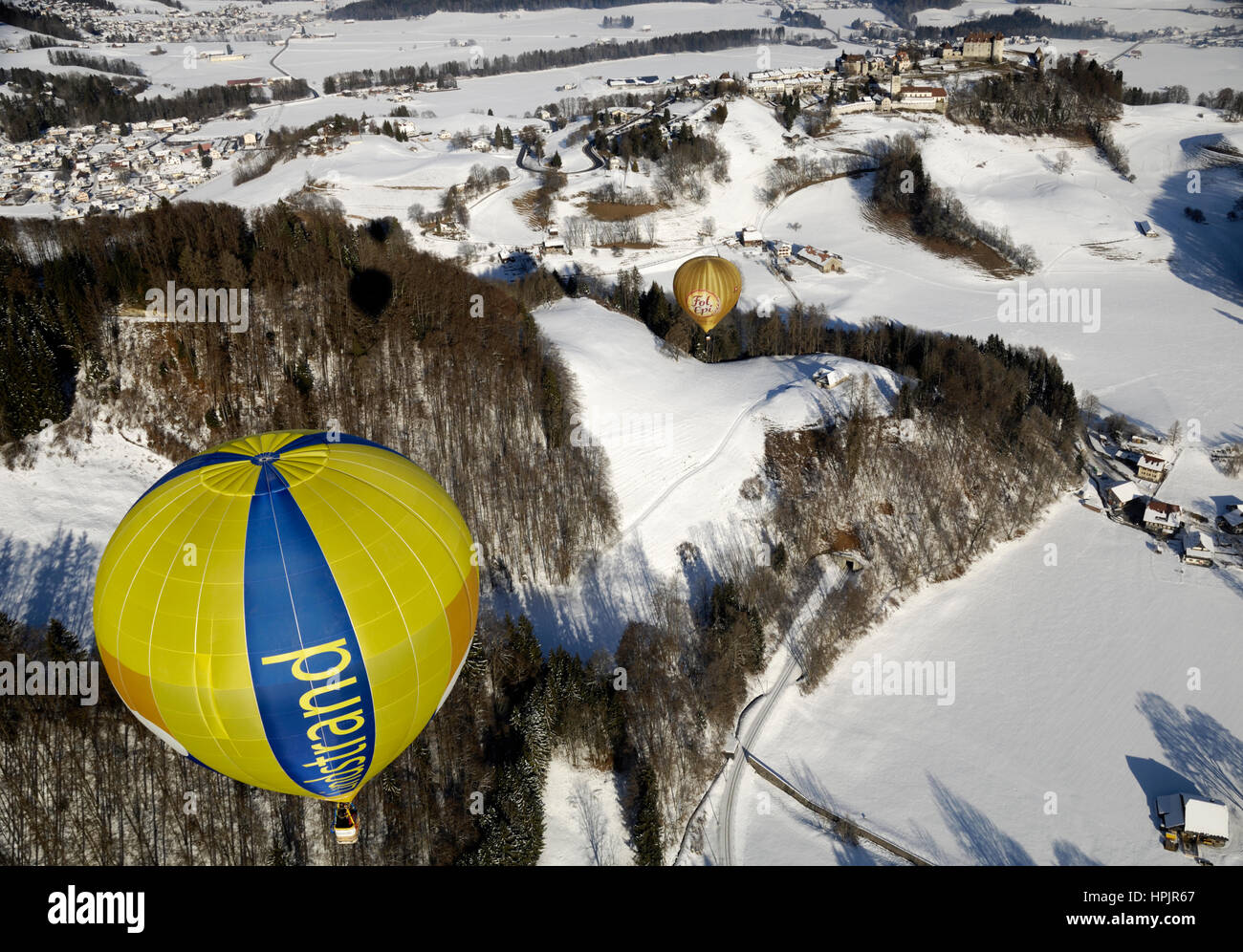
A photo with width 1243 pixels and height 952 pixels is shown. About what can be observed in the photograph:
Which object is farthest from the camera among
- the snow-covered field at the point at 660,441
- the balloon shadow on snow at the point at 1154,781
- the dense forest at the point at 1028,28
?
the dense forest at the point at 1028,28

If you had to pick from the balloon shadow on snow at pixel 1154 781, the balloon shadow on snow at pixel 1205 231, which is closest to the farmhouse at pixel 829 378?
the balloon shadow on snow at pixel 1154 781

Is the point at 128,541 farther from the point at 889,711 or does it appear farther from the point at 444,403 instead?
the point at 889,711

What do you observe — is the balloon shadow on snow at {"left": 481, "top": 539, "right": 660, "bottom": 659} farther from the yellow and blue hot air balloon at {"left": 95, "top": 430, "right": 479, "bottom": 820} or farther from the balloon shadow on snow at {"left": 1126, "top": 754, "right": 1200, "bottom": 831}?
the balloon shadow on snow at {"left": 1126, "top": 754, "right": 1200, "bottom": 831}

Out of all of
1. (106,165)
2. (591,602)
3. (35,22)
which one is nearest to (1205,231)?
(591,602)

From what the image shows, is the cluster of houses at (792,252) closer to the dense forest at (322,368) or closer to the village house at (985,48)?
the dense forest at (322,368)

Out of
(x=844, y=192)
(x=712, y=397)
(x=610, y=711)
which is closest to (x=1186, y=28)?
(x=844, y=192)

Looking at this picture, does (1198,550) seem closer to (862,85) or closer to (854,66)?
(862,85)
